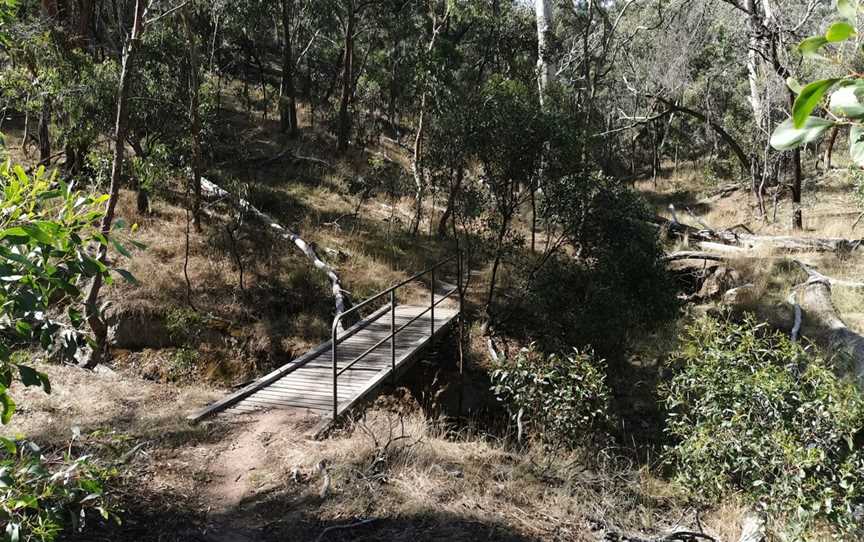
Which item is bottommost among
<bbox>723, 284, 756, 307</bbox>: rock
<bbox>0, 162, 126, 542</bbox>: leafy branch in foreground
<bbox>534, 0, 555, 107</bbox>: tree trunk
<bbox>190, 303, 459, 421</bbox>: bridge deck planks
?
<bbox>190, 303, 459, 421</bbox>: bridge deck planks

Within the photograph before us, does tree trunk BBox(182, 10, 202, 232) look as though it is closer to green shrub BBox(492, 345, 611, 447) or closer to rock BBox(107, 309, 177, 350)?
rock BBox(107, 309, 177, 350)

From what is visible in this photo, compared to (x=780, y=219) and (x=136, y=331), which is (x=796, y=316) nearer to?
(x=780, y=219)

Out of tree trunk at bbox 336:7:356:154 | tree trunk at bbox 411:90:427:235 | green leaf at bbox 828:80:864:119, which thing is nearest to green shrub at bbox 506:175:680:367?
tree trunk at bbox 411:90:427:235

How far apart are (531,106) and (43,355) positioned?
8666 mm

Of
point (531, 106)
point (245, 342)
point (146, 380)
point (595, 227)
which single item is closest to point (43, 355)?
point (146, 380)

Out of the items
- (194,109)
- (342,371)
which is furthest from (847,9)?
(194,109)

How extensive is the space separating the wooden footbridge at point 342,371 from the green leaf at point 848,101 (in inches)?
254

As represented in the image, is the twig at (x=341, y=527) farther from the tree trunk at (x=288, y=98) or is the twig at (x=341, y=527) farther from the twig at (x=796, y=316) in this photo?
the tree trunk at (x=288, y=98)

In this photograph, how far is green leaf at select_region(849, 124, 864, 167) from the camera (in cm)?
110

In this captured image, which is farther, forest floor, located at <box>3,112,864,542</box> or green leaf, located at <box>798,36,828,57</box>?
forest floor, located at <box>3,112,864,542</box>

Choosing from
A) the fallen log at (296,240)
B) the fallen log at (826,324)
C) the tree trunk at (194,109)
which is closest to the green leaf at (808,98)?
the fallen log at (826,324)

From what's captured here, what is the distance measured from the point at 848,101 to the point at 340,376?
818 cm

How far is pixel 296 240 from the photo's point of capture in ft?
48.5

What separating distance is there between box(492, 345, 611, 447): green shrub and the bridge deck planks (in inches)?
72.5
